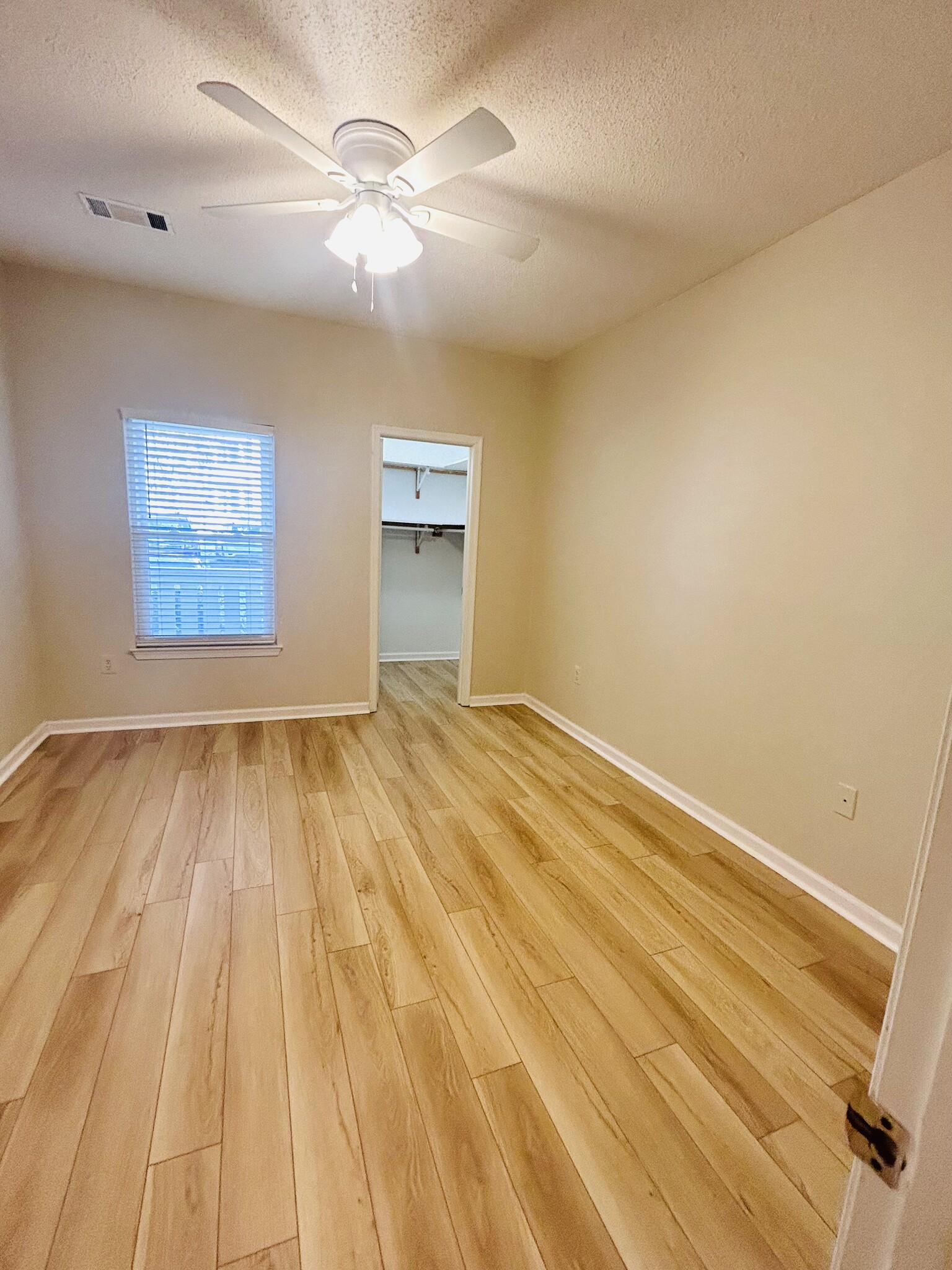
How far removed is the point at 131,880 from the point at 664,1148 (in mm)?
1940

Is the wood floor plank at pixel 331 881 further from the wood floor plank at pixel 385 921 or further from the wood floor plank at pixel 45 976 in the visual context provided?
the wood floor plank at pixel 45 976

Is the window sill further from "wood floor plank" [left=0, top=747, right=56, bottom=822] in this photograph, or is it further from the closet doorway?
the closet doorway

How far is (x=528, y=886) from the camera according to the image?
81.3 inches

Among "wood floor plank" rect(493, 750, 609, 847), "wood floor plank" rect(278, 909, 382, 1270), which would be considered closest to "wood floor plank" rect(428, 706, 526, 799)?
"wood floor plank" rect(493, 750, 609, 847)

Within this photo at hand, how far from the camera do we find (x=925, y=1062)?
40 cm

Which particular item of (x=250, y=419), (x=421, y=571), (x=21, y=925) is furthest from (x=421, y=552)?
(x=21, y=925)

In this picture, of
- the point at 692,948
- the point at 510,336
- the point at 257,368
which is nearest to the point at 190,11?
the point at 257,368

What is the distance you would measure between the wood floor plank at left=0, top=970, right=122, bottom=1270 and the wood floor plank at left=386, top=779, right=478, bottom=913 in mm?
1052

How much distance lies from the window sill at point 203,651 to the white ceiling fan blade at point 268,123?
2.68 meters

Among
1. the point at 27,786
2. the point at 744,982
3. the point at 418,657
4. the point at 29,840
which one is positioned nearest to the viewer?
the point at 744,982

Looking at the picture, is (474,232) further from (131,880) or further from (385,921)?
(131,880)

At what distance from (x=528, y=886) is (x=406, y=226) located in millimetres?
2482

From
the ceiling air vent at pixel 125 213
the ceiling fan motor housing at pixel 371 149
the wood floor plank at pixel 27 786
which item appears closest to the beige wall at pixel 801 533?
the ceiling fan motor housing at pixel 371 149

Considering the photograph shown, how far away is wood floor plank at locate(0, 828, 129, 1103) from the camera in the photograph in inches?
50.8
